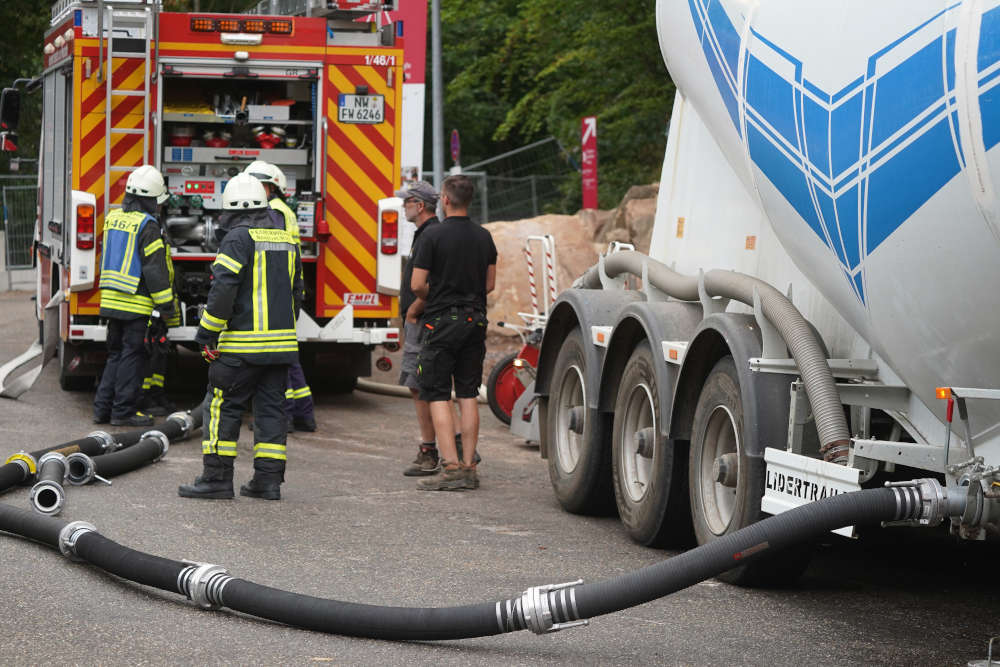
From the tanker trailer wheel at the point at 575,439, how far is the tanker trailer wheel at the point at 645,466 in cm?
19

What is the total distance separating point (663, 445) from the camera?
6.70 metres

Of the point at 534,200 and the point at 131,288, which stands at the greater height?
the point at 534,200

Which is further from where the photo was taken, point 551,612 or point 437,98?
point 437,98


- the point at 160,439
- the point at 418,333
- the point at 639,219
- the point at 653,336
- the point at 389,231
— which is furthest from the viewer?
the point at 639,219

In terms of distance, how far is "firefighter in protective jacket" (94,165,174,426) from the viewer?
10391mm

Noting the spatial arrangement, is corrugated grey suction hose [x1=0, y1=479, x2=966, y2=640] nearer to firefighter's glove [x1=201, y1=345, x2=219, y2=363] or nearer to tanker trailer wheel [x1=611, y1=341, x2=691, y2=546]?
tanker trailer wheel [x1=611, y1=341, x2=691, y2=546]

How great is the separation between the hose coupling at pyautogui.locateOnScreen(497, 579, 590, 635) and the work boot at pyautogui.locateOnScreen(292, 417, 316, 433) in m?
6.12

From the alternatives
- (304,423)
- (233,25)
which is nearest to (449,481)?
(304,423)

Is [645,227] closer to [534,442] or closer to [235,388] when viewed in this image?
[534,442]

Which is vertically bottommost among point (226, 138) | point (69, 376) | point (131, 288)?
point (69, 376)

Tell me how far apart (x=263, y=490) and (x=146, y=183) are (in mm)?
3367

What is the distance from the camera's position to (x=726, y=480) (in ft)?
19.5

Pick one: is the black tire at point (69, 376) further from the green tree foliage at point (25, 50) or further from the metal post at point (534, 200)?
the green tree foliage at point (25, 50)

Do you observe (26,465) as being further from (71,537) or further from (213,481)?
(71,537)
